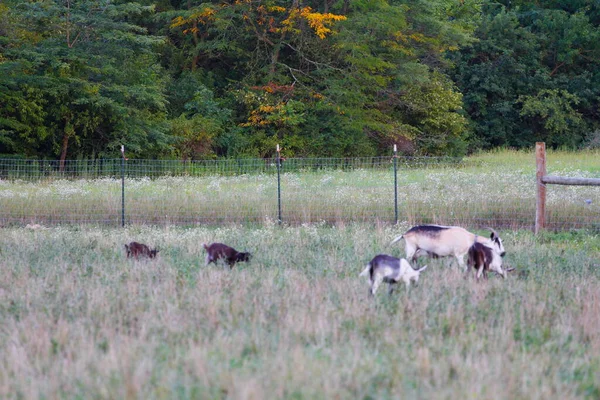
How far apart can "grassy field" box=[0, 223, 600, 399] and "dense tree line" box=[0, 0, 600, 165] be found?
19.5m

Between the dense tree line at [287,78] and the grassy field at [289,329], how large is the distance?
19527 mm

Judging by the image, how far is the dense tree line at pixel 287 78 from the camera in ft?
99.1

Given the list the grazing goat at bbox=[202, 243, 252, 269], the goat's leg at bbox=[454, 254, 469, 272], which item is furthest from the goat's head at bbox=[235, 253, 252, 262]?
the goat's leg at bbox=[454, 254, 469, 272]

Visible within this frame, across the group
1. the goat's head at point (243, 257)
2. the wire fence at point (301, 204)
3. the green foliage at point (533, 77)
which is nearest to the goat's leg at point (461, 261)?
the goat's head at point (243, 257)

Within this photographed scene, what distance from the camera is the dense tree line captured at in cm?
3020

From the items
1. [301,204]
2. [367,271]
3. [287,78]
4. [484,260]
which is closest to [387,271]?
[367,271]

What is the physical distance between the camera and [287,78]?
3753 centimetres

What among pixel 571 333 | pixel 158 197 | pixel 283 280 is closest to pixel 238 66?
pixel 158 197

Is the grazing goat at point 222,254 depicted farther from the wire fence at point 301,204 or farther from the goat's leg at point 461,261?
the wire fence at point 301,204

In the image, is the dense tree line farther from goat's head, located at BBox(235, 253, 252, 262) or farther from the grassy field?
goat's head, located at BBox(235, 253, 252, 262)

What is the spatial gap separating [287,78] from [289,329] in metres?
31.1

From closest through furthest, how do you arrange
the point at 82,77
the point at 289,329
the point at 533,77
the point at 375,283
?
1. the point at 289,329
2. the point at 375,283
3. the point at 82,77
4. the point at 533,77

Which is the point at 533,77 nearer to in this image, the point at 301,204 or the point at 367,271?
the point at 301,204

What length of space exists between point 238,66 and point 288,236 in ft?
86.2
